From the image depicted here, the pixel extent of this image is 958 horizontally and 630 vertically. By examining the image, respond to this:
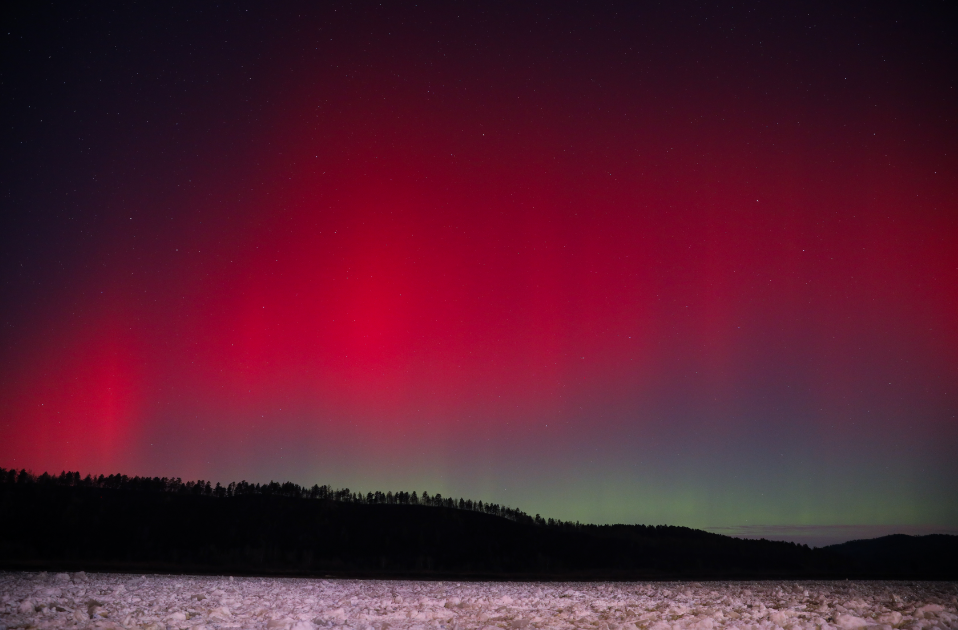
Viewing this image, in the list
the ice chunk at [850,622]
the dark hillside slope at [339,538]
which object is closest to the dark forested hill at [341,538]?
the dark hillside slope at [339,538]

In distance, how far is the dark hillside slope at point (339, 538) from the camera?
49.6 meters

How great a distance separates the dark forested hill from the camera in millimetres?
49469

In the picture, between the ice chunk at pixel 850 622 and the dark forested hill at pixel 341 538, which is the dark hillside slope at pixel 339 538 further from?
the ice chunk at pixel 850 622

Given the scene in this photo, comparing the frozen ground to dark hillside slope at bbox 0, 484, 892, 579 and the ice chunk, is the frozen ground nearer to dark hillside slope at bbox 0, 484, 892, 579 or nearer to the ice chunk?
the ice chunk

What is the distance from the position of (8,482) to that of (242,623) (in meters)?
68.3

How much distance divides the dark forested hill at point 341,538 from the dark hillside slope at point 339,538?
0.11m

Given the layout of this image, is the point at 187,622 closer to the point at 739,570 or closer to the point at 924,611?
the point at 924,611

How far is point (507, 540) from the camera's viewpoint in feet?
200

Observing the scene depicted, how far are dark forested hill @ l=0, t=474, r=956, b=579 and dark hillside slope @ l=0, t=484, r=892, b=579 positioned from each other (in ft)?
0.36

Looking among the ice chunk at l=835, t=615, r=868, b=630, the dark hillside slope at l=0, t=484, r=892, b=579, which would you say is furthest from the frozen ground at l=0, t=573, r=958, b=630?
the dark hillside slope at l=0, t=484, r=892, b=579

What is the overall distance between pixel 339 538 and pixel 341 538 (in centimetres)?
21

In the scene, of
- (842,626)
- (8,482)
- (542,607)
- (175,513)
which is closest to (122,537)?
(175,513)

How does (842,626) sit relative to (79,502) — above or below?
below

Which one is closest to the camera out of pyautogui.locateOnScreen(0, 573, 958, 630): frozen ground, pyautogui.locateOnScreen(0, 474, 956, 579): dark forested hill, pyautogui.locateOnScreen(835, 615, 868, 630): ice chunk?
pyautogui.locateOnScreen(0, 573, 958, 630): frozen ground
